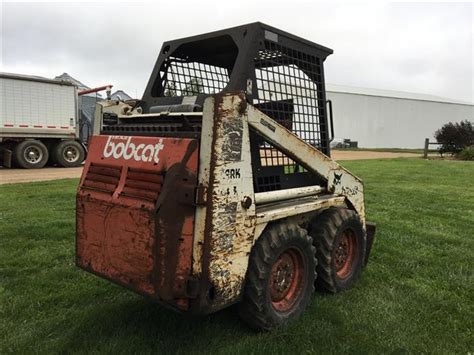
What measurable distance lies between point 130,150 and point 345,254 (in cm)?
224

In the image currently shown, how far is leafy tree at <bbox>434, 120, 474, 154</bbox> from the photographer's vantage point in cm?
2416

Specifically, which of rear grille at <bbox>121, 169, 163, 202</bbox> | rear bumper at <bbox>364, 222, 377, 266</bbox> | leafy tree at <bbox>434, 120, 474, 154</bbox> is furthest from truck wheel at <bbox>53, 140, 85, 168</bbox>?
leafy tree at <bbox>434, 120, 474, 154</bbox>

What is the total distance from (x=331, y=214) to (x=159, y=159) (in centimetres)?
169

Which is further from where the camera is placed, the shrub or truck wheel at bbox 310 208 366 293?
the shrub

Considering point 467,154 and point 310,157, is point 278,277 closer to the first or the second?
point 310,157

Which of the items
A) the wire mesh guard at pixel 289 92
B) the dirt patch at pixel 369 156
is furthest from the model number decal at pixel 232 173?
the dirt patch at pixel 369 156

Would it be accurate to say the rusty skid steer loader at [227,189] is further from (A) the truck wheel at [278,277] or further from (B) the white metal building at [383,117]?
(B) the white metal building at [383,117]

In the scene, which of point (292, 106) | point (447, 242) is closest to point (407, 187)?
point (447, 242)

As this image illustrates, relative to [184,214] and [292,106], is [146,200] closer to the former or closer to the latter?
[184,214]

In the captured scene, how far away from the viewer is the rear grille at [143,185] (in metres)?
2.83

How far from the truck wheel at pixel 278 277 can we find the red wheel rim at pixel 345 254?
0.65 metres

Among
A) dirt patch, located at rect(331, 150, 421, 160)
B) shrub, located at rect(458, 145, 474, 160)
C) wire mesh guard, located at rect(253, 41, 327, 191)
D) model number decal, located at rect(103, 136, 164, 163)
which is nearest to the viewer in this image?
model number decal, located at rect(103, 136, 164, 163)

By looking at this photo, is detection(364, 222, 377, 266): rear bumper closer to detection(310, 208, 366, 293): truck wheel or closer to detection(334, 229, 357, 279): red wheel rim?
detection(310, 208, 366, 293): truck wheel

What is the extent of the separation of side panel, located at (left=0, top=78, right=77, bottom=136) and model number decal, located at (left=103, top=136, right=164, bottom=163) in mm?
14067
